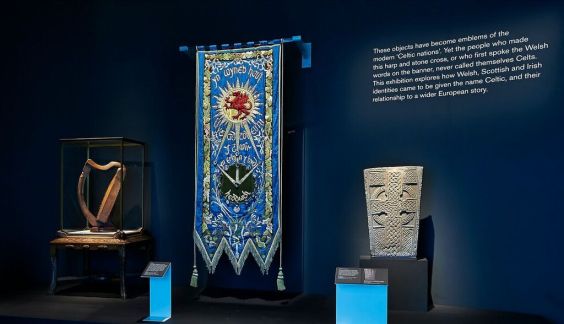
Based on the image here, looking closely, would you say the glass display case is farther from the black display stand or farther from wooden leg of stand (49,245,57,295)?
the black display stand

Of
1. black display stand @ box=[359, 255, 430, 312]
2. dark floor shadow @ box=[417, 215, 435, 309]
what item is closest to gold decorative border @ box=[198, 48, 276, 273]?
black display stand @ box=[359, 255, 430, 312]

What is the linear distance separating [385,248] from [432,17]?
179 cm

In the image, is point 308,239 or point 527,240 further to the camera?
point 308,239

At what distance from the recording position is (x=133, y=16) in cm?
443

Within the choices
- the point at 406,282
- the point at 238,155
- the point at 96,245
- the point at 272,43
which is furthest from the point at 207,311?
the point at 272,43

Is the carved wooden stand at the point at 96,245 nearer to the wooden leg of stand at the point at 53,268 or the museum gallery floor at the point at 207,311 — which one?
the wooden leg of stand at the point at 53,268

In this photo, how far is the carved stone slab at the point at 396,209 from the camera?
3334 mm

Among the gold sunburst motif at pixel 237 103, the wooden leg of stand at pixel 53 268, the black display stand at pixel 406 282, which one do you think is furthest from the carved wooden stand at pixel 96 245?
the black display stand at pixel 406 282

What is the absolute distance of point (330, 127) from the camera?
12.9 ft

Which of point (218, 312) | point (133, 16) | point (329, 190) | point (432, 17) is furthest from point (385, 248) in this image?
point (133, 16)

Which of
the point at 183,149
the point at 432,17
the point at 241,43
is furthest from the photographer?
the point at 183,149

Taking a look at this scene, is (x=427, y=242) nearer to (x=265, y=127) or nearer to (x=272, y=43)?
(x=265, y=127)

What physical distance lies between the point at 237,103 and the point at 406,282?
6.00 ft

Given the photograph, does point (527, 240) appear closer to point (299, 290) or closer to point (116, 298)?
point (299, 290)
